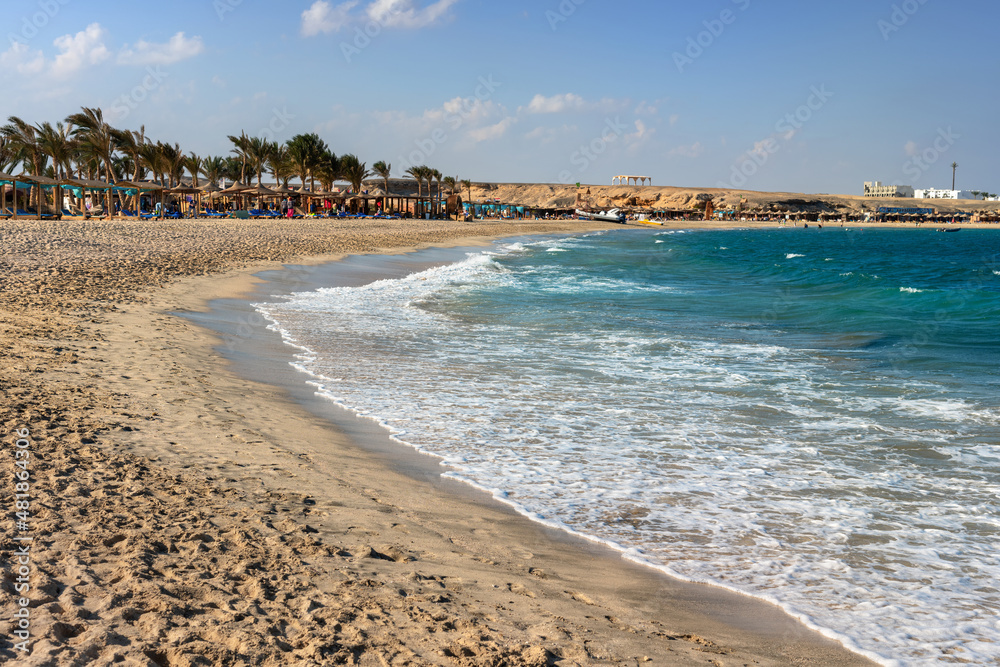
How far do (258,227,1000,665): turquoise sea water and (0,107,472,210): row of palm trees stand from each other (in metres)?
38.0

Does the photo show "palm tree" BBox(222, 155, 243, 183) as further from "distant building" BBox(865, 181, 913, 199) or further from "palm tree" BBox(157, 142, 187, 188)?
"distant building" BBox(865, 181, 913, 199)

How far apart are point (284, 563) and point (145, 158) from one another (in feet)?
177

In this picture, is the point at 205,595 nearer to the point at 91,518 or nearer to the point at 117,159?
the point at 91,518

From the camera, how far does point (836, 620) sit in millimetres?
3131

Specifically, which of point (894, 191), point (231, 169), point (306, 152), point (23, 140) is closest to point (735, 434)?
point (23, 140)

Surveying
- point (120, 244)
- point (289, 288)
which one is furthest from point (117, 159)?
point (289, 288)

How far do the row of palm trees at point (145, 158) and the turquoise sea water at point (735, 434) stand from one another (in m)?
38.0

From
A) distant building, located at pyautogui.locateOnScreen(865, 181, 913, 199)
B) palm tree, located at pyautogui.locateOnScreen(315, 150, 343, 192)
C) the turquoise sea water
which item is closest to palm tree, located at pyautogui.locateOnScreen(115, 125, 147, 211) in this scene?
palm tree, located at pyautogui.locateOnScreen(315, 150, 343, 192)

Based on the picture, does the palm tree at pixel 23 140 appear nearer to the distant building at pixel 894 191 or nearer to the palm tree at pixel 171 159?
the palm tree at pixel 171 159

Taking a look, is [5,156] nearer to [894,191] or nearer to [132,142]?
[132,142]

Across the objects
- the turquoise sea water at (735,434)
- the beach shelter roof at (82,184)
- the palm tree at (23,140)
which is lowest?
the turquoise sea water at (735,434)

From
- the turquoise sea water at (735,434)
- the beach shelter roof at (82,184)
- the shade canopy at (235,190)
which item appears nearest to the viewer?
the turquoise sea water at (735,434)

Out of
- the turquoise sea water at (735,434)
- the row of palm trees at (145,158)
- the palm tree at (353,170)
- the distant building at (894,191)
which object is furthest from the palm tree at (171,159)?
the distant building at (894,191)

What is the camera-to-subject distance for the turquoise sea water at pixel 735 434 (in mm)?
3537
